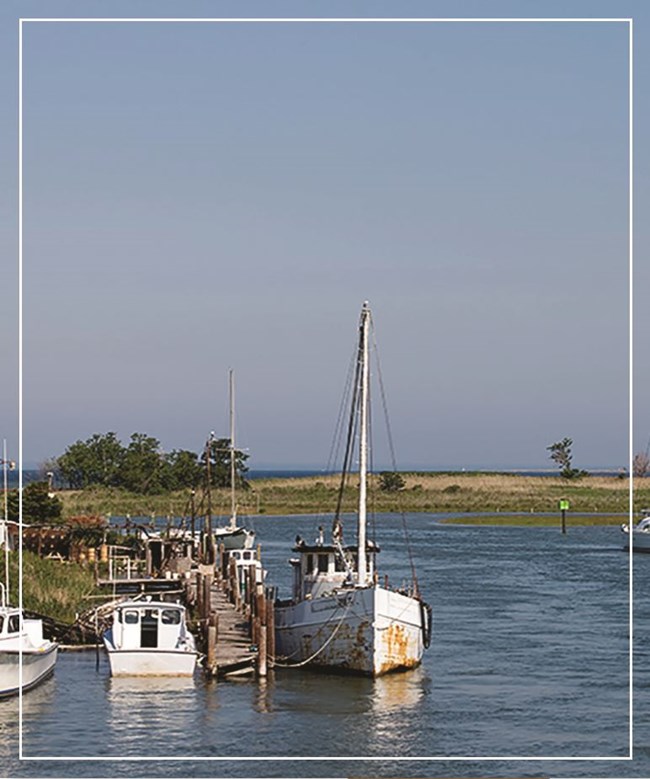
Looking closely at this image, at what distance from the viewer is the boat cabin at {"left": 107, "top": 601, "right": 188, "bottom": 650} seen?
27297mm

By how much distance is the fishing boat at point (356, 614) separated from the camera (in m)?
27.8

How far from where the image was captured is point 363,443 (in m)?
28.6

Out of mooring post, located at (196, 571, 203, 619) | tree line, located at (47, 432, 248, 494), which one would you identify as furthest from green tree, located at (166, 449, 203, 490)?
mooring post, located at (196, 571, 203, 619)

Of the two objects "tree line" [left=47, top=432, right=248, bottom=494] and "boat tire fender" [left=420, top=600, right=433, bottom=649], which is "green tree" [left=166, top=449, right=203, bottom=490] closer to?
"tree line" [left=47, top=432, right=248, bottom=494]

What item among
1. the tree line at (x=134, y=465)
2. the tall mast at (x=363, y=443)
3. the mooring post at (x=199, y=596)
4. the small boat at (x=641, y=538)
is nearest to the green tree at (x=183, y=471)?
the tree line at (x=134, y=465)

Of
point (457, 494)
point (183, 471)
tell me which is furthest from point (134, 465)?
point (457, 494)

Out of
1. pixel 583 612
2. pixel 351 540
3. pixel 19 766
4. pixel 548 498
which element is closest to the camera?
pixel 19 766

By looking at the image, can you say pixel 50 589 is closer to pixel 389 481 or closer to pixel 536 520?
pixel 536 520

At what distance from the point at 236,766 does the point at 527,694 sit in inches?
319

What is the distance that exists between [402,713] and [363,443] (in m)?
5.67

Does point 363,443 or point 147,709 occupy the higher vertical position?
point 363,443

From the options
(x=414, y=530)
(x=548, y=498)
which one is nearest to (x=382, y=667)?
(x=414, y=530)

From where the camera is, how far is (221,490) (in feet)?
245

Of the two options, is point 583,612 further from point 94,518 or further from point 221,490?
point 221,490
